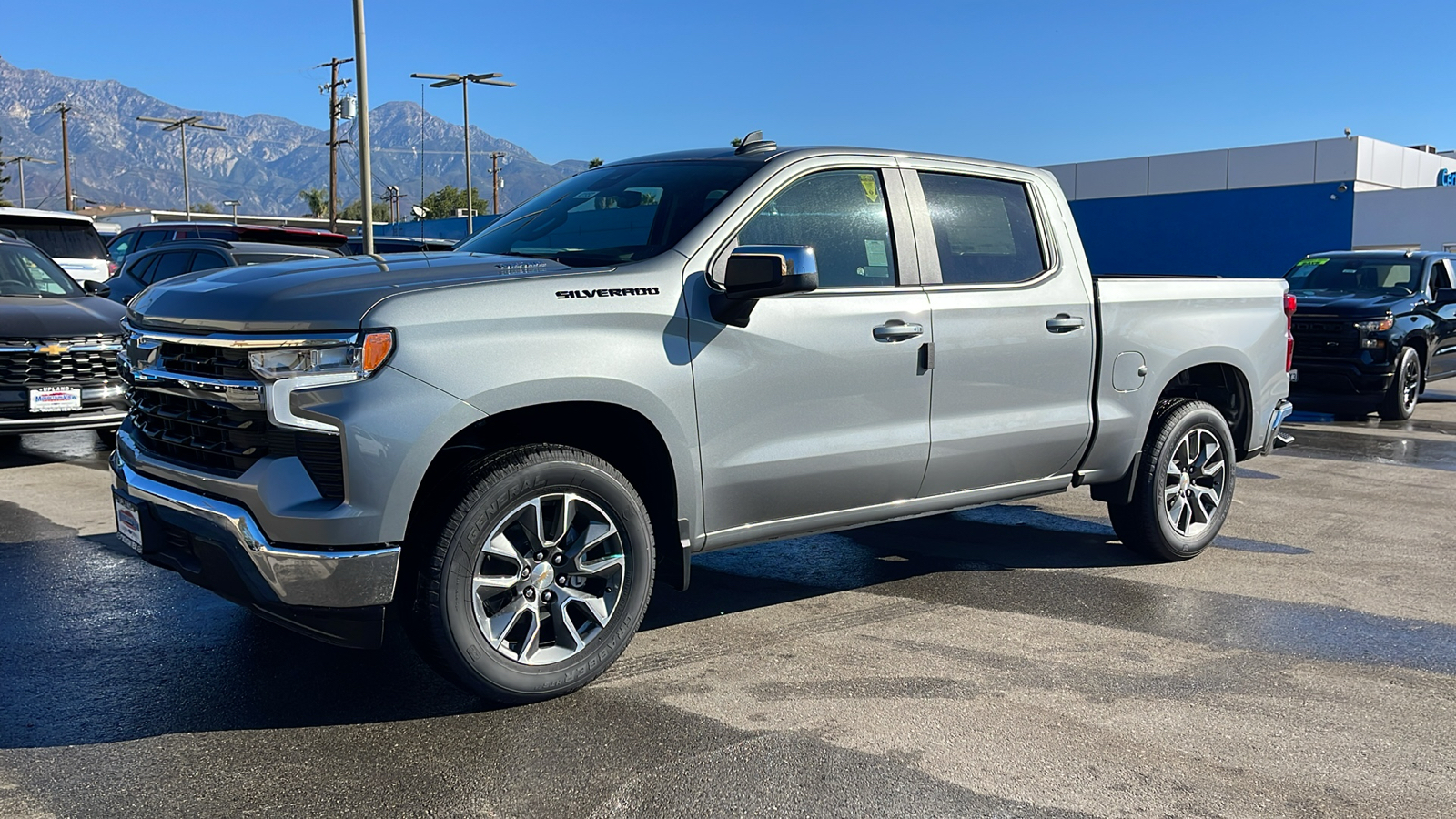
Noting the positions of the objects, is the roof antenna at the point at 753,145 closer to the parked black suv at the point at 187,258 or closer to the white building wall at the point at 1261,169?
the parked black suv at the point at 187,258

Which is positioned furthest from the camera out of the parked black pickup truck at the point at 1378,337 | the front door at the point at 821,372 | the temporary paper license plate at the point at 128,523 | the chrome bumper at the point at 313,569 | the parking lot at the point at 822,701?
the parked black pickup truck at the point at 1378,337

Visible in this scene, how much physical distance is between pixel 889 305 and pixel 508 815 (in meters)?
2.54

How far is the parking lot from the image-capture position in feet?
11.1

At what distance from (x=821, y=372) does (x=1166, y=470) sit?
243 cm

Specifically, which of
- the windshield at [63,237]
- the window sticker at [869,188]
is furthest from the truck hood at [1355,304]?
the windshield at [63,237]

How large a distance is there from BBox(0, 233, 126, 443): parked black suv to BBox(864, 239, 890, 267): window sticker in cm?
575

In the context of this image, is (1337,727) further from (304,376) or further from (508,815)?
(304,376)

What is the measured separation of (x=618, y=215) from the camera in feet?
15.9

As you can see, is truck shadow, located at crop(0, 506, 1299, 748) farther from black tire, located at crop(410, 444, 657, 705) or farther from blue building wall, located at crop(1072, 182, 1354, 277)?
blue building wall, located at crop(1072, 182, 1354, 277)

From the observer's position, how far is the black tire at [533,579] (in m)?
3.80

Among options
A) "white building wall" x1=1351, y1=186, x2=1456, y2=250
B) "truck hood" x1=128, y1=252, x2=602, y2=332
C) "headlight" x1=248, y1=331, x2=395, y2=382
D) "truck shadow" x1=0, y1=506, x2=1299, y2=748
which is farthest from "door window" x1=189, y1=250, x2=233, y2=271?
"white building wall" x1=1351, y1=186, x2=1456, y2=250

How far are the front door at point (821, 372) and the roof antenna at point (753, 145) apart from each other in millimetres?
338

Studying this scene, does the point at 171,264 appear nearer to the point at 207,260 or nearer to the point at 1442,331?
the point at 207,260

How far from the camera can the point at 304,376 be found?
3617mm
